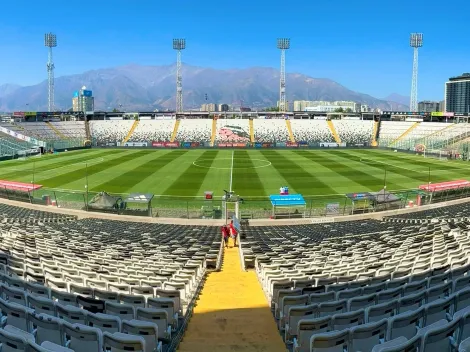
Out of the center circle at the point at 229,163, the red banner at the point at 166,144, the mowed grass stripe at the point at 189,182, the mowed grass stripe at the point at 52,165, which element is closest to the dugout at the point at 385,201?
the mowed grass stripe at the point at 189,182

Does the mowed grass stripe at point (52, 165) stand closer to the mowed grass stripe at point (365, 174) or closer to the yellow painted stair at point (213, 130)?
the yellow painted stair at point (213, 130)

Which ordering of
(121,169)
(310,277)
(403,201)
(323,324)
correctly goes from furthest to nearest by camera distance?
(121,169), (403,201), (310,277), (323,324)

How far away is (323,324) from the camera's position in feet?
21.2

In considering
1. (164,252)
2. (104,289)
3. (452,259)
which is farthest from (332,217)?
(104,289)

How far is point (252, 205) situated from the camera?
3234 centimetres

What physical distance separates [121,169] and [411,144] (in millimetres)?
61216

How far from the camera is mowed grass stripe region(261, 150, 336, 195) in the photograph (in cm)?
4441

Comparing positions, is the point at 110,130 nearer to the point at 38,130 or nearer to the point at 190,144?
the point at 38,130

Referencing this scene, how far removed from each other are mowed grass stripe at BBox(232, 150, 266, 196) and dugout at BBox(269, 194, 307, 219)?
11.6m

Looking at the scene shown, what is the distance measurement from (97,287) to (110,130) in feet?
368

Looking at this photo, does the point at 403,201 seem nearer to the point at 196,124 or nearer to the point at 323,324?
the point at 323,324

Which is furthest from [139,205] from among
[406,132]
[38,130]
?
[406,132]

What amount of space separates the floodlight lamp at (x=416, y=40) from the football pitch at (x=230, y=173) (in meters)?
64.5

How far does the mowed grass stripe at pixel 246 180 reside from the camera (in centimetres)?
4391
